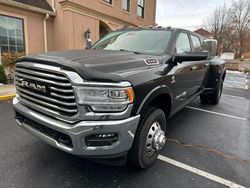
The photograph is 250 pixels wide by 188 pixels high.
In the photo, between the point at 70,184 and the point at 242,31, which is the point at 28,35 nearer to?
the point at 70,184

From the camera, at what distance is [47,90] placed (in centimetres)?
211

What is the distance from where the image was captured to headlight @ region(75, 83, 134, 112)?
1894 mm

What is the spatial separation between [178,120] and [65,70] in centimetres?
Answer: 334

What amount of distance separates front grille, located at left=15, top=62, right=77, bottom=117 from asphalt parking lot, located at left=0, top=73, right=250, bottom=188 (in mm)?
867

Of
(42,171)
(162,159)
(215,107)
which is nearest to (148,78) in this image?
(162,159)

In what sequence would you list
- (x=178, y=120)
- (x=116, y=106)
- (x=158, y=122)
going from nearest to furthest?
(x=116, y=106)
(x=158, y=122)
(x=178, y=120)

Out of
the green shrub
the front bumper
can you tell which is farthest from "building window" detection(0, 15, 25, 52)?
the front bumper

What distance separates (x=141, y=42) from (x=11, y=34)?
7.46m

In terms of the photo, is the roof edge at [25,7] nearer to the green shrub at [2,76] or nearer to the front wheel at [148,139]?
the green shrub at [2,76]

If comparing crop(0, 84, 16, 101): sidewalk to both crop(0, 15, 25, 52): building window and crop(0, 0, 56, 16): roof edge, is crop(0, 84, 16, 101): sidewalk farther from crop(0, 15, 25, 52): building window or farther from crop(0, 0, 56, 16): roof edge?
crop(0, 0, 56, 16): roof edge

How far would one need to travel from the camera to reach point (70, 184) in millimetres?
2326

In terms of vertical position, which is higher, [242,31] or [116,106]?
[242,31]

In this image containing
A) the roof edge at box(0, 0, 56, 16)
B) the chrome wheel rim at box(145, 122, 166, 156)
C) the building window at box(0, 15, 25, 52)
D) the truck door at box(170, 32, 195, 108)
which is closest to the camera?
the chrome wheel rim at box(145, 122, 166, 156)

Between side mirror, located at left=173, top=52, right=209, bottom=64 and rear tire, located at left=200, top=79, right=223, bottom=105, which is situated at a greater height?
side mirror, located at left=173, top=52, right=209, bottom=64
